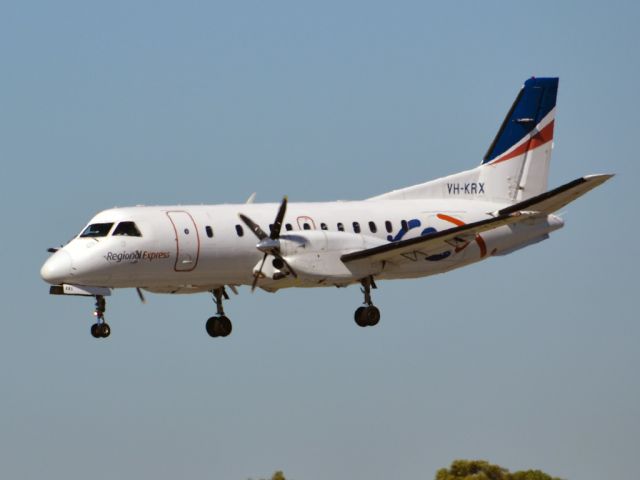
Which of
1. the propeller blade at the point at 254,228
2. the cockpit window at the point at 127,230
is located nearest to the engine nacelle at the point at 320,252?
the propeller blade at the point at 254,228

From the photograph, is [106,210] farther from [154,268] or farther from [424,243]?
[424,243]

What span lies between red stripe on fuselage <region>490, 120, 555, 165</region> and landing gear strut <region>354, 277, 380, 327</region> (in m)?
6.25

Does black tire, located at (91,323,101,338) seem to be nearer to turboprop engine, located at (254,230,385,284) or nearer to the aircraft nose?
the aircraft nose

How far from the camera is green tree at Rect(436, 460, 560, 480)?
36.4m

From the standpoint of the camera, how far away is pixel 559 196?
34.2 m

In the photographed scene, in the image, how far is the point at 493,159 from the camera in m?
39.8

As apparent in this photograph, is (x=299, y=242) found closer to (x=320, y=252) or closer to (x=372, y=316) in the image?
(x=320, y=252)

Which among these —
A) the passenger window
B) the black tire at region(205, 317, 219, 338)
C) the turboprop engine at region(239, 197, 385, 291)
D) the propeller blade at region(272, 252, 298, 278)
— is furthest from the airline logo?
the passenger window

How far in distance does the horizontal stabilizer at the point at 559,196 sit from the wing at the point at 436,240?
0.22m

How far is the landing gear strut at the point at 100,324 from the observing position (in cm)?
3316

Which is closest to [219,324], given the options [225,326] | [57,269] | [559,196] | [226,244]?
[225,326]

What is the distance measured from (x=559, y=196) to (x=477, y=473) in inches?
300

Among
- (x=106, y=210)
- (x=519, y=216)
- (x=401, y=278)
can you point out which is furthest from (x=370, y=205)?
(x=106, y=210)

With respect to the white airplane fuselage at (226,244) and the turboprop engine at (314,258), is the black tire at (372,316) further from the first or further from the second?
the turboprop engine at (314,258)
